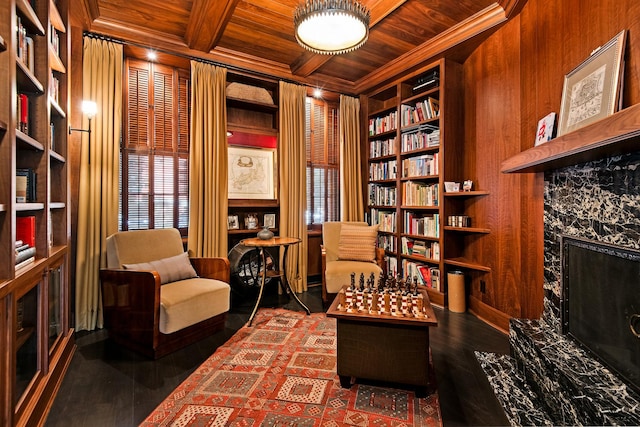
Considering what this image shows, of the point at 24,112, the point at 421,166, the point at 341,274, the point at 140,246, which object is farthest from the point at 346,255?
the point at 24,112

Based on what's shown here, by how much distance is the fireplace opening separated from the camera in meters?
1.49

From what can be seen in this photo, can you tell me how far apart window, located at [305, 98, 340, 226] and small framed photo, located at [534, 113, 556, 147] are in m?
2.70

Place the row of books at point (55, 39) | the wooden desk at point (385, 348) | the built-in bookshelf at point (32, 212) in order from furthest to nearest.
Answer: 1. the row of books at point (55, 39)
2. the wooden desk at point (385, 348)
3. the built-in bookshelf at point (32, 212)

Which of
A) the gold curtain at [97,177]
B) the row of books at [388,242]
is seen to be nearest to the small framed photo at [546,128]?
the row of books at [388,242]

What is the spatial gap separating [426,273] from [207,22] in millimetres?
3521

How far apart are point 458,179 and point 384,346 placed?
2372 mm

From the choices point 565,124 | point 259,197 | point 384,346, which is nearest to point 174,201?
point 259,197

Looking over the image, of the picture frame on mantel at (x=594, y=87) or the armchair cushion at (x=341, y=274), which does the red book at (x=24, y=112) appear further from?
the picture frame on mantel at (x=594, y=87)

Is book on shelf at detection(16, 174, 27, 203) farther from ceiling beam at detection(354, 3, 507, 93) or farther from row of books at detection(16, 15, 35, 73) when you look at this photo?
ceiling beam at detection(354, 3, 507, 93)

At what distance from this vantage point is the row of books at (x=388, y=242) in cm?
423

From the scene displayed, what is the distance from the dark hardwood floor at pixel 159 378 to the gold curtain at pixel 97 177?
38 centimetres

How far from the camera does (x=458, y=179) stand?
355 cm

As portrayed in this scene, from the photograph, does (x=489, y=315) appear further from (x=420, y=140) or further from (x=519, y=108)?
(x=420, y=140)

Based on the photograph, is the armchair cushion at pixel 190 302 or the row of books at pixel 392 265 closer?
the armchair cushion at pixel 190 302
